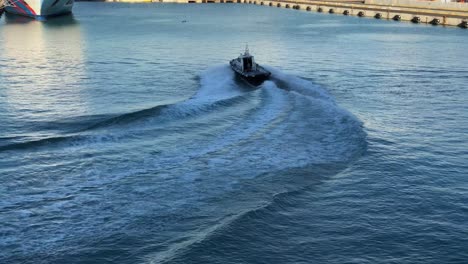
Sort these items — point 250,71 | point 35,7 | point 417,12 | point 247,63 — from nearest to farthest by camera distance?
point 250,71 → point 247,63 → point 417,12 → point 35,7

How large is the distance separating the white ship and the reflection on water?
23115 millimetres

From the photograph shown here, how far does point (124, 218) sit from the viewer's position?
28.9 meters

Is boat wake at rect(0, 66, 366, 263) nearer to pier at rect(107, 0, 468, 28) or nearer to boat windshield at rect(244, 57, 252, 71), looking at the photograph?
boat windshield at rect(244, 57, 252, 71)

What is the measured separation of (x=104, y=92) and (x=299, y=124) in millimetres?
25511

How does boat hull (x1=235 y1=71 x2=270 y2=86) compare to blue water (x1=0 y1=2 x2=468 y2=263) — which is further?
boat hull (x1=235 y1=71 x2=270 y2=86)

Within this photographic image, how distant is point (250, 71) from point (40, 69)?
30.2m

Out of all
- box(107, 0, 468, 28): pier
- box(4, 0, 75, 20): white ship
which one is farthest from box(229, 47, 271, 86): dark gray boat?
box(4, 0, 75, 20): white ship

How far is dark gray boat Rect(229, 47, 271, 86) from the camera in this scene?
66.0 metres

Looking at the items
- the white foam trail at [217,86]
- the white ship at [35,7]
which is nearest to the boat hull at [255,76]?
the white foam trail at [217,86]

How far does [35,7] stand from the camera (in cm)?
16650

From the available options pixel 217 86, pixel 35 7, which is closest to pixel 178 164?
pixel 217 86

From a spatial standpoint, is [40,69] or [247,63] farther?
[40,69]

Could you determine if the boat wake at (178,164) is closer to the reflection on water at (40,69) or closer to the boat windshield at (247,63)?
the reflection on water at (40,69)

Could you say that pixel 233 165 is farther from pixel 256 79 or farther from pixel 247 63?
pixel 247 63
